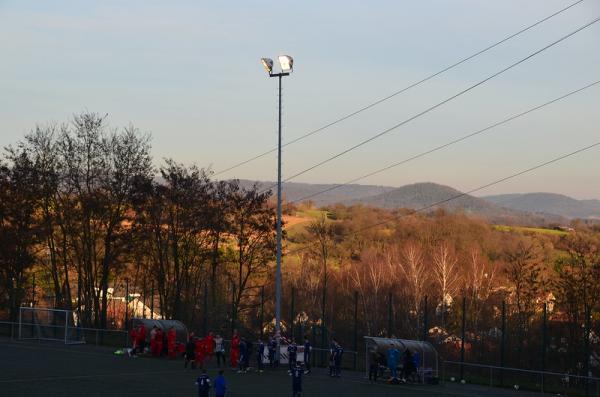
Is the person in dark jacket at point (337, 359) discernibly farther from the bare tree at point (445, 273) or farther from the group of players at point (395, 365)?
the bare tree at point (445, 273)

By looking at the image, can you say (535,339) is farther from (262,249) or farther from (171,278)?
(171,278)

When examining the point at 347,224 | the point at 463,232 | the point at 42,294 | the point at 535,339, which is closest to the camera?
the point at 535,339

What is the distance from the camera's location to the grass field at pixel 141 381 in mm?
29875

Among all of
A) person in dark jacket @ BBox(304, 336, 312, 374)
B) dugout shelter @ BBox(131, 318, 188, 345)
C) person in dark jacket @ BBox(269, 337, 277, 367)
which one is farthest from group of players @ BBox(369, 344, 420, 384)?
dugout shelter @ BBox(131, 318, 188, 345)

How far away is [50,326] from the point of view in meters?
48.7

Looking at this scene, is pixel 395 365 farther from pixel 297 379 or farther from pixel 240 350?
pixel 297 379

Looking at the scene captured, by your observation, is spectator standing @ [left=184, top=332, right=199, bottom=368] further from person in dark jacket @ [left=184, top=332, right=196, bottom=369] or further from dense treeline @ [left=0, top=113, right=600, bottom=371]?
dense treeline @ [left=0, top=113, right=600, bottom=371]

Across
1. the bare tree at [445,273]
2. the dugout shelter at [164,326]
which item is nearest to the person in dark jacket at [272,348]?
the dugout shelter at [164,326]

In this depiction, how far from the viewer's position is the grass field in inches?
1176

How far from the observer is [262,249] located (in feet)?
193

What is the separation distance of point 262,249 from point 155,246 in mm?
7131

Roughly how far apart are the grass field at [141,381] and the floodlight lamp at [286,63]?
41.6 feet

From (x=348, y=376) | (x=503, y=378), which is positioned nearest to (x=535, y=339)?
(x=503, y=378)

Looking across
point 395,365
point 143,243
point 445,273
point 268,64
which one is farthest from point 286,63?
point 445,273
